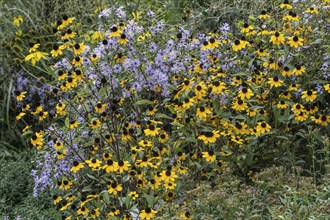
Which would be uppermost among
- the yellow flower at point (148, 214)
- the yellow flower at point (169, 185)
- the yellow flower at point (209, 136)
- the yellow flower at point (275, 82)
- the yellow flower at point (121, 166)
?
the yellow flower at point (275, 82)

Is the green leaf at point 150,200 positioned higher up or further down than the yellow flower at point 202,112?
further down

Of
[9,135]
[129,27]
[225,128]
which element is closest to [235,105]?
[225,128]

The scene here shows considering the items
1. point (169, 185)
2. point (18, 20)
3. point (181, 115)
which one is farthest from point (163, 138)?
point (18, 20)

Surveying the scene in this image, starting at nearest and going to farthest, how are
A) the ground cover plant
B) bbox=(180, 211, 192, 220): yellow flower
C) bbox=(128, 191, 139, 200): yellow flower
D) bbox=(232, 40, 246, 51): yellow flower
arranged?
bbox=(180, 211, 192, 220): yellow flower, bbox=(128, 191, 139, 200): yellow flower, the ground cover plant, bbox=(232, 40, 246, 51): yellow flower

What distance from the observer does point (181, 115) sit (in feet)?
11.9

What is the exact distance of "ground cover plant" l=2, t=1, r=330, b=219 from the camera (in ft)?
11.1

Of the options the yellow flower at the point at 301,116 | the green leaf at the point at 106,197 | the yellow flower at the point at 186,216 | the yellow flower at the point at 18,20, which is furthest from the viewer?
the yellow flower at the point at 18,20

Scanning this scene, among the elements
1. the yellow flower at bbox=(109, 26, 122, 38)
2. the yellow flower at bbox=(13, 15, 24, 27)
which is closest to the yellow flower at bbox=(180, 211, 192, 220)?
the yellow flower at bbox=(109, 26, 122, 38)

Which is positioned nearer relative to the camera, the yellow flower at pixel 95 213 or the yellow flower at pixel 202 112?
the yellow flower at pixel 95 213

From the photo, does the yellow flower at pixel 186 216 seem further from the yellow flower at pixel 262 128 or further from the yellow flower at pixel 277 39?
the yellow flower at pixel 277 39

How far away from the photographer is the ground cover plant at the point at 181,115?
338cm

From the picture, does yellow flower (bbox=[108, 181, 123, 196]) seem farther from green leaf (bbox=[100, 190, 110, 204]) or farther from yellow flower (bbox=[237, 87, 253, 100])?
yellow flower (bbox=[237, 87, 253, 100])

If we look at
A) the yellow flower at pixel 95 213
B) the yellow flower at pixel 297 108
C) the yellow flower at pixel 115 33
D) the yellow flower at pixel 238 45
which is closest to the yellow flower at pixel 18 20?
the yellow flower at pixel 115 33

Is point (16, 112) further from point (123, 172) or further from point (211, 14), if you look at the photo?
point (123, 172)
